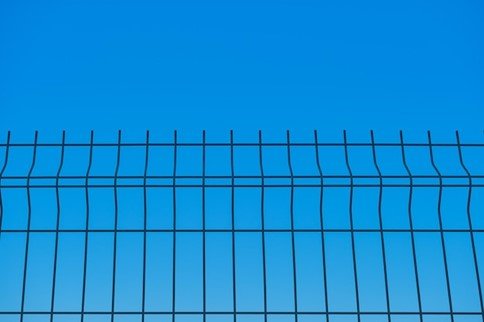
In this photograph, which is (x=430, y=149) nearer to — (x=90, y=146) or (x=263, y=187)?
(x=263, y=187)

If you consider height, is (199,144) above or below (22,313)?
above

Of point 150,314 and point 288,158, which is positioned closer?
point 150,314

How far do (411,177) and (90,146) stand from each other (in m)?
3.15

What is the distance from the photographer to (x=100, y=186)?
5816 millimetres

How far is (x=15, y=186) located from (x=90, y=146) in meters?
0.80

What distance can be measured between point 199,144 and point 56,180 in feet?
4.62

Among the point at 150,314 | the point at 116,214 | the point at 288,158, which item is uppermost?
the point at 288,158

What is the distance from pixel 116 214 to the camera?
5.73 m

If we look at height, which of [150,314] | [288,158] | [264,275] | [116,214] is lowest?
[150,314]

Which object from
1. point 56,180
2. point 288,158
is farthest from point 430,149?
point 56,180

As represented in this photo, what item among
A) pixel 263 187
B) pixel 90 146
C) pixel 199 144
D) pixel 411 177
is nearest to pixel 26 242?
pixel 90 146

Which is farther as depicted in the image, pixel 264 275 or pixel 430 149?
pixel 430 149

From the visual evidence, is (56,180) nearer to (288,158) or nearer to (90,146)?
(90,146)

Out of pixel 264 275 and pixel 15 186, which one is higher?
pixel 15 186
